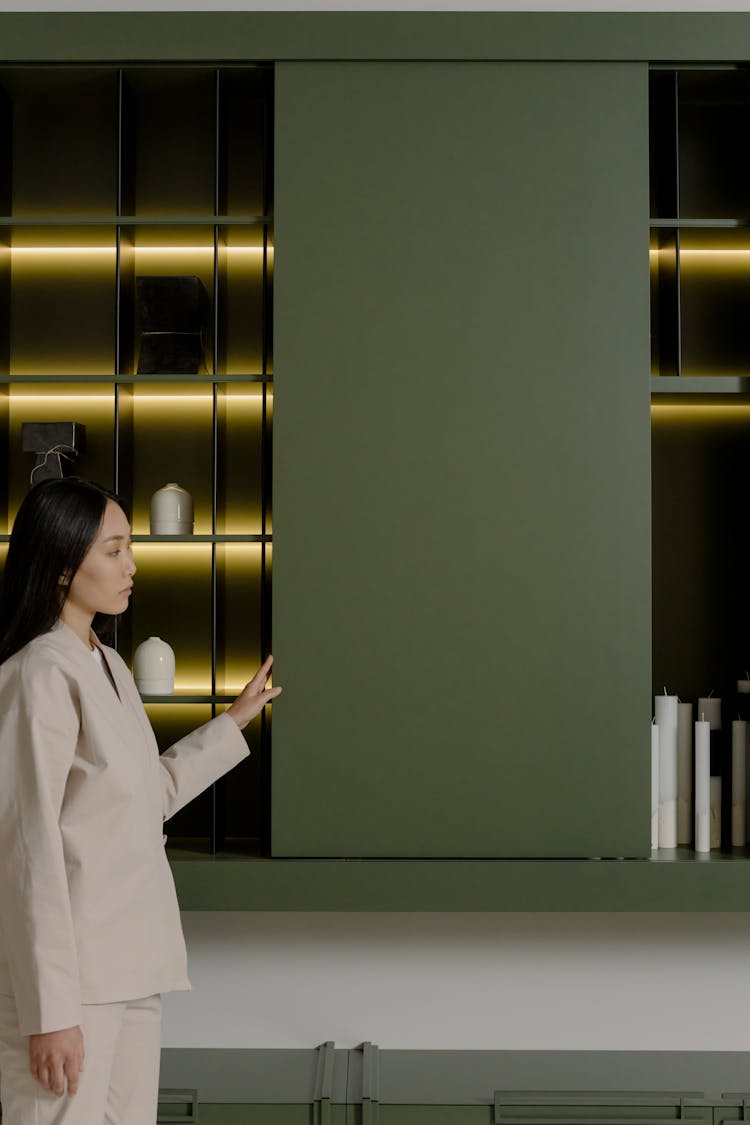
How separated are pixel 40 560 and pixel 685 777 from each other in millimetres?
1655

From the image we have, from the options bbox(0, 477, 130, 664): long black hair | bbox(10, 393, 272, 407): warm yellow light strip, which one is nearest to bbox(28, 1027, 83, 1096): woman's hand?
bbox(0, 477, 130, 664): long black hair

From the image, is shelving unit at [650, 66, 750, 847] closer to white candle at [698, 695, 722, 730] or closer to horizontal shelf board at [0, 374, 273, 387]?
white candle at [698, 695, 722, 730]

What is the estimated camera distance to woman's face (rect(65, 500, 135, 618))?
68.6 inches

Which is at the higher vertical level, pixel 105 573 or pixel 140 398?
pixel 140 398

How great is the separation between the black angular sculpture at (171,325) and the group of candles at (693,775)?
1.46m

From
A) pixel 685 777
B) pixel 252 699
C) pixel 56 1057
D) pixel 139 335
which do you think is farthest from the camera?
pixel 139 335

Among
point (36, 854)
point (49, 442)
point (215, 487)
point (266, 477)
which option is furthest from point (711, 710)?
point (49, 442)

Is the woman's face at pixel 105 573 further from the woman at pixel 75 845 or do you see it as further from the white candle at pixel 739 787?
the white candle at pixel 739 787

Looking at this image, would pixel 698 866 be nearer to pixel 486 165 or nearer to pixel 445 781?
pixel 445 781

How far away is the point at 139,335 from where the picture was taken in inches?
101

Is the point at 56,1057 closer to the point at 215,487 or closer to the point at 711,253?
the point at 215,487

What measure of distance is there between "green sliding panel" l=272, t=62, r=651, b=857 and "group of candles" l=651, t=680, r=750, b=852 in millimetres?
145

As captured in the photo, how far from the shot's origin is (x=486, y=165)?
7.63 feet

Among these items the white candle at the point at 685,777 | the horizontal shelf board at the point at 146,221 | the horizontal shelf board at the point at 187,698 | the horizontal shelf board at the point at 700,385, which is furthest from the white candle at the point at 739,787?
the horizontal shelf board at the point at 146,221
